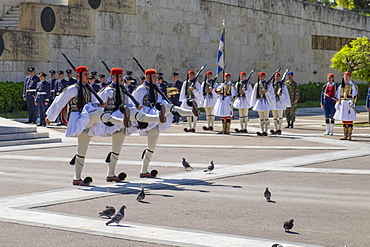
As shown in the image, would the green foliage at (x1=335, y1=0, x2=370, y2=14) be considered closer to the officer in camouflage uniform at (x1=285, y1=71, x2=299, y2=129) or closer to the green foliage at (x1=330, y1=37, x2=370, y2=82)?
the green foliage at (x1=330, y1=37, x2=370, y2=82)

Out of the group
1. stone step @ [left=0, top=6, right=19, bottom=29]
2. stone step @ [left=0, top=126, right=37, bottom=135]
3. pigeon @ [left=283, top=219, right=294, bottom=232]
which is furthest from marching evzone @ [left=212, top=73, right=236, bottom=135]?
pigeon @ [left=283, top=219, right=294, bottom=232]

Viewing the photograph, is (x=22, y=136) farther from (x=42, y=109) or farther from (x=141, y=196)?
(x=141, y=196)


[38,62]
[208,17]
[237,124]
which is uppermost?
[208,17]

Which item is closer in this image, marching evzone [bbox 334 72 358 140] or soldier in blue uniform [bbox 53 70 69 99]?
marching evzone [bbox 334 72 358 140]

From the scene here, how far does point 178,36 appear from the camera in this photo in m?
34.4

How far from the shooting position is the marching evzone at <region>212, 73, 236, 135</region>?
2223 centimetres

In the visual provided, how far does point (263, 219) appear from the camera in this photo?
908cm

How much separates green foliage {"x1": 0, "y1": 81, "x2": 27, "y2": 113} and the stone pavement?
8795mm

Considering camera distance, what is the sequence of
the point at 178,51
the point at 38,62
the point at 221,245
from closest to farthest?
the point at 221,245
the point at 38,62
the point at 178,51

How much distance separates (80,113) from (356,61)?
19782mm

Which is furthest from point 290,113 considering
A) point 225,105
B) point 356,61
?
point 356,61

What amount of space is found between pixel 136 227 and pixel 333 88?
49.9 feet

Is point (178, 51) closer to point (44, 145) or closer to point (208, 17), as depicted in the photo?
point (208, 17)

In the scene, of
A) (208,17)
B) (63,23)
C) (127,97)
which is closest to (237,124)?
(63,23)
